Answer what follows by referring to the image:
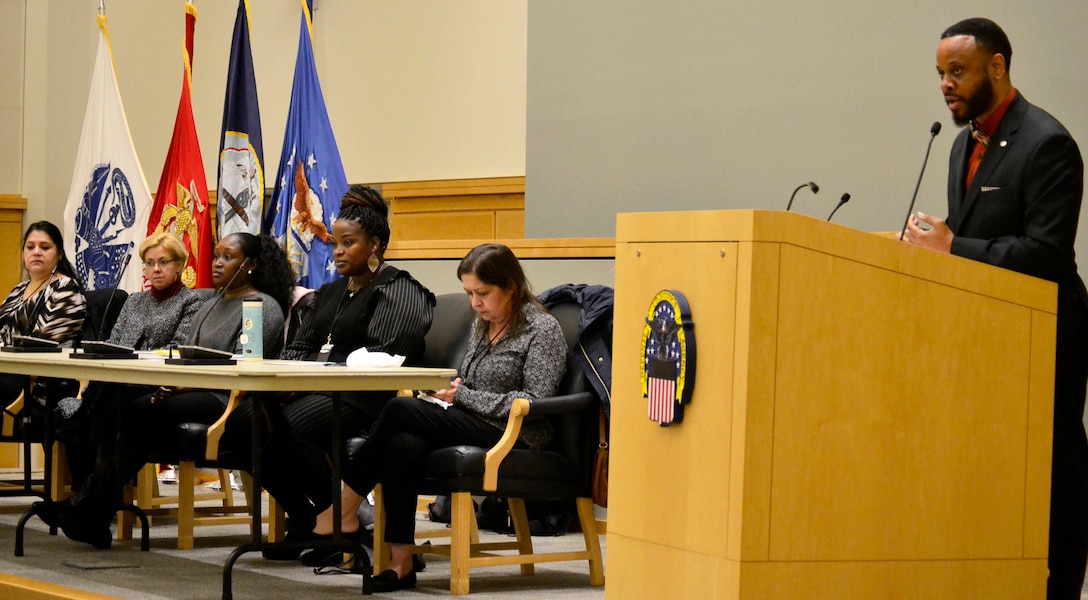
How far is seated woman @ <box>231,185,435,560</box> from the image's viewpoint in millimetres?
4328

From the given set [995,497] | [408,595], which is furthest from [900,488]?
[408,595]

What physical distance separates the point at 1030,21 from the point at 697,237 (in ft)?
8.66

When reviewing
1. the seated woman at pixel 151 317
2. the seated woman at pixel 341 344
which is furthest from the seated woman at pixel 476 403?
the seated woman at pixel 151 317

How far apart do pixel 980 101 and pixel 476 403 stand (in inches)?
71.8

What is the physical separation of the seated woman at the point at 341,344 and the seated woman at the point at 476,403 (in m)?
0.23

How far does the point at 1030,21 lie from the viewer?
4.42m

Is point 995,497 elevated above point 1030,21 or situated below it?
below

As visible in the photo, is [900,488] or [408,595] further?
[408,595]

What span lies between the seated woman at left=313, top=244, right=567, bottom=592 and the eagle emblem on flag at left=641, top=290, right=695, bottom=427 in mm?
1616

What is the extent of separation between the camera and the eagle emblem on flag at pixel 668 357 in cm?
229

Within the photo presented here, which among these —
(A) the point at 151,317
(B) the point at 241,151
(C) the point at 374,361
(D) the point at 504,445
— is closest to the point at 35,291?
(A) the point at 151,317

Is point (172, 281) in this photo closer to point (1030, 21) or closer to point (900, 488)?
point (1030, 21)

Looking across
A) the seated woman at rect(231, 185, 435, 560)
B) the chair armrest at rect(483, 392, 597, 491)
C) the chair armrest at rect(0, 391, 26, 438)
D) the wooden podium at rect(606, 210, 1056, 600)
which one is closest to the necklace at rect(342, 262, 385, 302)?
the seated woman at rect(231, 185, 435, 560)

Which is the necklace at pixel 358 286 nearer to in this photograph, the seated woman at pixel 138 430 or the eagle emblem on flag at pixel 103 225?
the seated woman at pixel 138 430
